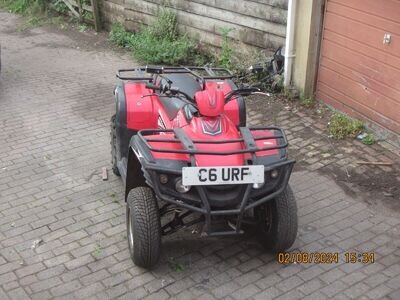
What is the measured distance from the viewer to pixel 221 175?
407cm

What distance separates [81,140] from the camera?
7062mm

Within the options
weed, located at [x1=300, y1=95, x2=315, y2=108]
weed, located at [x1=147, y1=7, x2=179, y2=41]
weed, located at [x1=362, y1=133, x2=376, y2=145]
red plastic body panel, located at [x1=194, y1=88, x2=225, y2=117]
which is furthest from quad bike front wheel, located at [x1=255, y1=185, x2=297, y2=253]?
weed, located at [x1=147, y1=7, x2=179, y2=41]

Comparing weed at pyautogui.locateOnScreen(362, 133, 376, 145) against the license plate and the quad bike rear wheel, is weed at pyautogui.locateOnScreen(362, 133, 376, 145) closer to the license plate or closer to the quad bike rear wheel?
the quad bike rear wheel

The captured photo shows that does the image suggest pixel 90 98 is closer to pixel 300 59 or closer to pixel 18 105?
pixel 18 105

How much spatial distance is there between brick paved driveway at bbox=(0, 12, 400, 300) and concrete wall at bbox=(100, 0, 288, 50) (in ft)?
9.71

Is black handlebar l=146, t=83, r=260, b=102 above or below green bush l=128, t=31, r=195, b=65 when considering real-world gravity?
above

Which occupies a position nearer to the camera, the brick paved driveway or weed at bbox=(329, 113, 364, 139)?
the brick paved driveway

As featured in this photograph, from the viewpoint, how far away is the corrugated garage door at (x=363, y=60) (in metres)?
6.57

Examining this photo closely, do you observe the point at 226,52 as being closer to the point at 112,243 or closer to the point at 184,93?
the point at 184,93

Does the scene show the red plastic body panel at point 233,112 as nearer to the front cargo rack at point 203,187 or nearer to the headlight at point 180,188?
the front cargo rack at point 203,187

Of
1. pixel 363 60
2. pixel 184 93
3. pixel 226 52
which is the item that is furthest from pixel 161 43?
pixel 184 93

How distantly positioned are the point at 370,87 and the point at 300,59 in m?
1.25

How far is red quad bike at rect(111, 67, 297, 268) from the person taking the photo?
4.11 m
